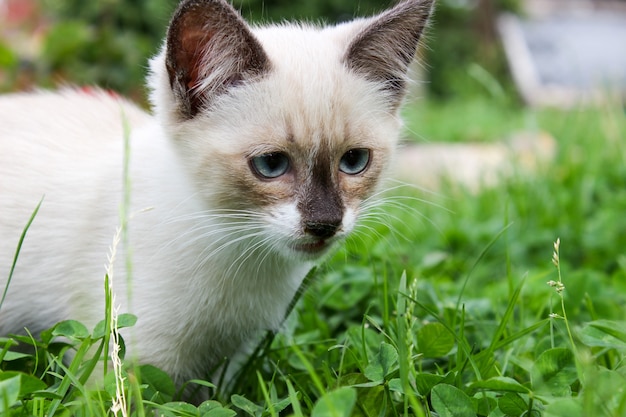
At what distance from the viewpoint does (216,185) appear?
174 centimetres

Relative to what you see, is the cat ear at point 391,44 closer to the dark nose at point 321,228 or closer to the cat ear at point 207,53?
the cat ear at point 207,53

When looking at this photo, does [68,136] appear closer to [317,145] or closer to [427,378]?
[317,145]

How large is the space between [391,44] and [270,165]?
50 centimetres

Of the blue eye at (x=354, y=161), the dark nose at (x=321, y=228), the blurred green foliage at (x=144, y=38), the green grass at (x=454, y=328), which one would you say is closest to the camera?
the green grass at (x=454, y=328)

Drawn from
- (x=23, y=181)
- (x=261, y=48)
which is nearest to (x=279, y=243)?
(x=261, y=48)

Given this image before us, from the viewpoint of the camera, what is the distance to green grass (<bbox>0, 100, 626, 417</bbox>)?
142 cm

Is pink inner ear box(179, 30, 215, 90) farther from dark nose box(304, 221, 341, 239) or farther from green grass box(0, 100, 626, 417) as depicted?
green grass box(0, 100, 626, 417)

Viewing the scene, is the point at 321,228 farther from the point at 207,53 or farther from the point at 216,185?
the point at 207,53

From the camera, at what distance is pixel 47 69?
4176 millimetres

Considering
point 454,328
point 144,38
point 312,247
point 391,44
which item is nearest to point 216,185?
point 312,247

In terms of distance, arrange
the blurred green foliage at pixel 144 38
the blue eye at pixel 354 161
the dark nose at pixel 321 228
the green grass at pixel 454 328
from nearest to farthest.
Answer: the green grass at pixel 454 328 < the dark nose at pixel 321 228 < the blue eye at pixel 354 161 < the blurred green foliage at pixel 144 38

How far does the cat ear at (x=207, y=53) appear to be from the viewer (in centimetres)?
165

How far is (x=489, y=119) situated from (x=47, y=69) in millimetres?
4297

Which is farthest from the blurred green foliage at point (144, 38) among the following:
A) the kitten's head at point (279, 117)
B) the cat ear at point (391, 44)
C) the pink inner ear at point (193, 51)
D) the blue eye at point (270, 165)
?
the blue eye at point (270, 165)
